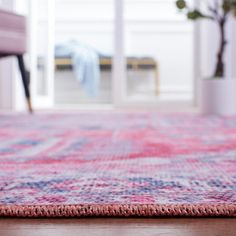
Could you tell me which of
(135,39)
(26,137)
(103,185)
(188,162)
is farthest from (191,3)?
(103,185)

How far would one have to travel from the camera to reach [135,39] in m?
4.49

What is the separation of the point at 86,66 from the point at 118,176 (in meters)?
4.17

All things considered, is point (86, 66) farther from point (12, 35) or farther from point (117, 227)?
point (117, 227)

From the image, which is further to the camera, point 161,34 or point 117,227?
point 161,34

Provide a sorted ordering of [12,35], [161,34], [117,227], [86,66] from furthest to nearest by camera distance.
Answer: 1. [86,66]
2. [161,34]
3. [12,35]
4. [117,227]

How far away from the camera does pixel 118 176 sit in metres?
0.77

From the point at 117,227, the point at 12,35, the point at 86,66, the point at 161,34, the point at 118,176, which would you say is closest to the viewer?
the point at 117,227

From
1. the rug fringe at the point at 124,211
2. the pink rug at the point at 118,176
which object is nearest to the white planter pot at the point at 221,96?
the pink rug at the point at 118,176

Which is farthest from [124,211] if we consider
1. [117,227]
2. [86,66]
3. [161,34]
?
[86,66]

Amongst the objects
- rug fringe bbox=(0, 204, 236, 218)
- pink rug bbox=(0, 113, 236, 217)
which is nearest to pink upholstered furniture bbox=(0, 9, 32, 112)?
pink rug bbox=(0, 113, 236, 217)

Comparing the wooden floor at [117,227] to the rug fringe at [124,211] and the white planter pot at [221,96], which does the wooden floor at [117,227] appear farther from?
the white planter pot at [221,96]

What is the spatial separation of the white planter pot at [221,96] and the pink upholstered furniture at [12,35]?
935mm

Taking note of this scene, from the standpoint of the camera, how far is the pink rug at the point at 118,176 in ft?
1.82

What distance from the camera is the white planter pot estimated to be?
272 cm
